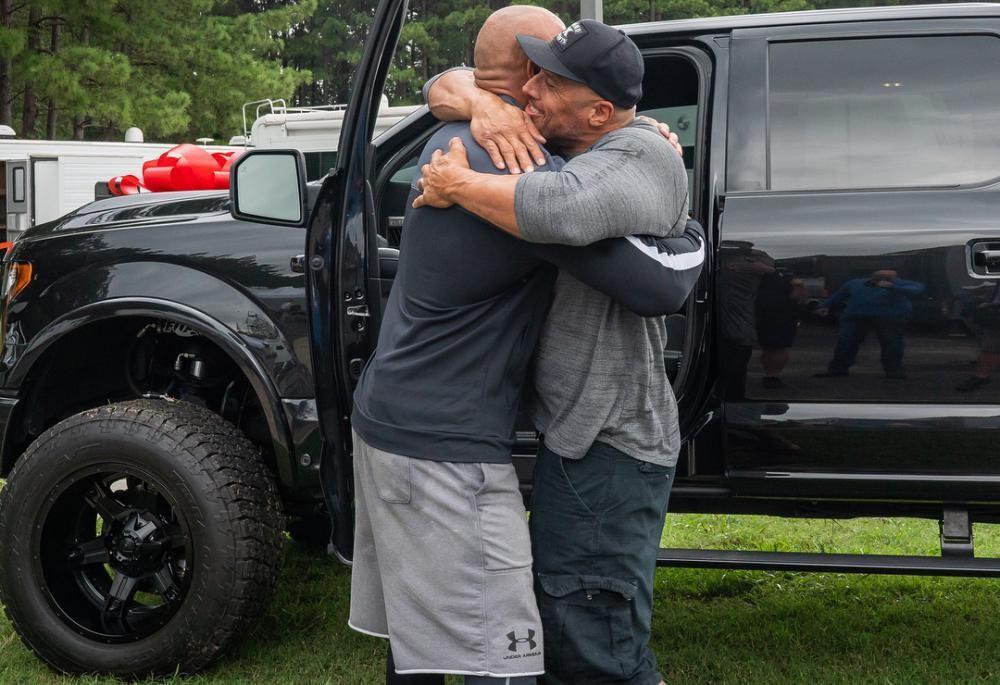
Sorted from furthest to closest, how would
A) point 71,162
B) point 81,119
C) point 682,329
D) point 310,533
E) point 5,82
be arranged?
point 81,119
point 5,82
point 71,162
point 310,533
point 682,329

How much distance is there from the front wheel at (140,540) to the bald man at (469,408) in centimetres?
116

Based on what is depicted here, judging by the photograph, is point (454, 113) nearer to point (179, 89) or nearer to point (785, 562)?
point (785, 562)

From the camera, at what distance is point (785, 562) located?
9.39ft

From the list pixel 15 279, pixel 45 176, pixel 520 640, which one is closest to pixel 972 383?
pixel 520 640

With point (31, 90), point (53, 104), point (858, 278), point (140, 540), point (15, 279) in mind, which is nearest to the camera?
point (858, 278)

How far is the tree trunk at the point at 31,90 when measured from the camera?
66.0 ft

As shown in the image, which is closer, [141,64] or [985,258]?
[985,258]

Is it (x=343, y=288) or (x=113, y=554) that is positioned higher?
(x=343, y=288)

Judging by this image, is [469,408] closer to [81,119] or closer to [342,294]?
[342,294]

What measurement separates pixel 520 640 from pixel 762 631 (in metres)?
1.90

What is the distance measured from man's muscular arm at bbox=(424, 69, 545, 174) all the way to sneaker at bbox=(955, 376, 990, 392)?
1.35 m

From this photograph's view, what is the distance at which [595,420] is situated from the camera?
207 cm

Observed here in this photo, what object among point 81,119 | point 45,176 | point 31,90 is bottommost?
point 45,176

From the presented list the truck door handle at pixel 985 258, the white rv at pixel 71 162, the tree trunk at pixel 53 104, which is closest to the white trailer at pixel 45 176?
the white rv at pixel 71 162
